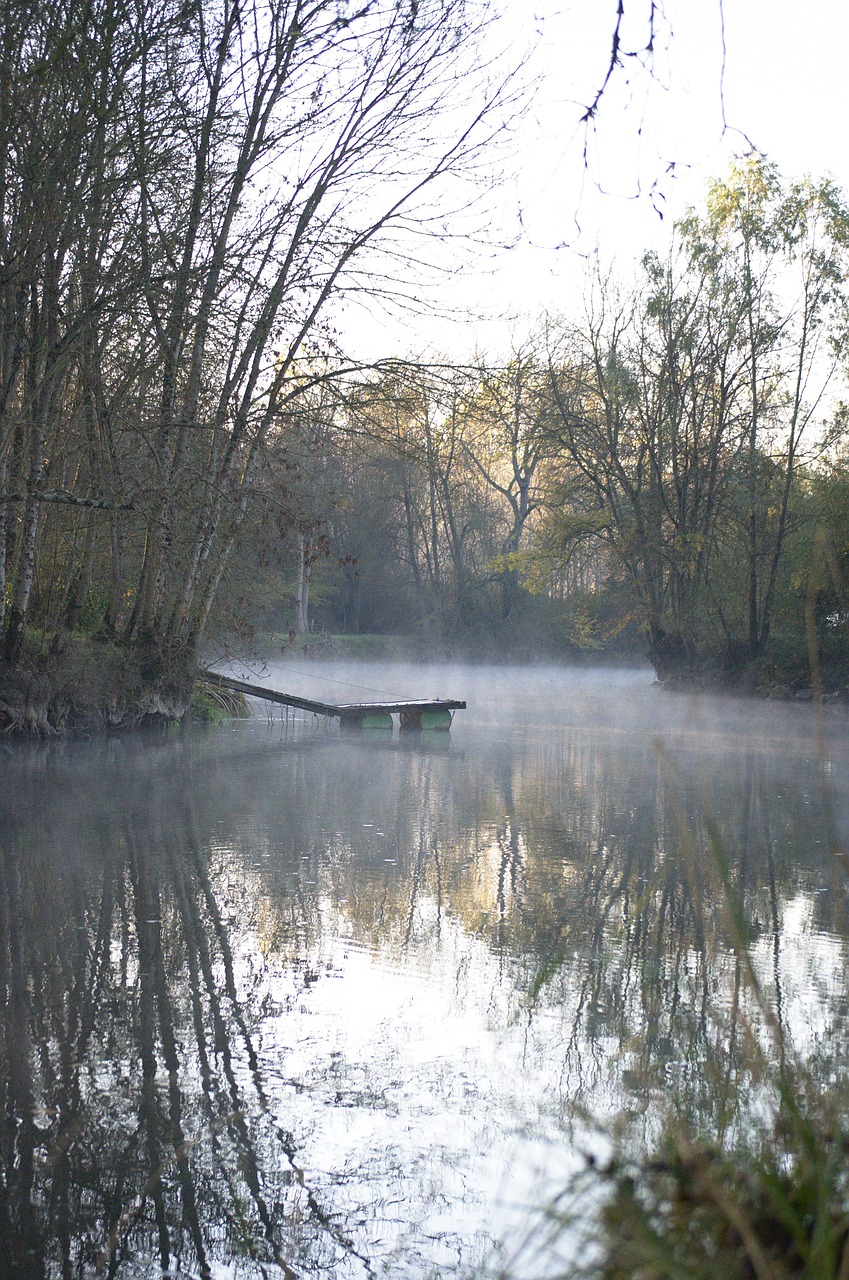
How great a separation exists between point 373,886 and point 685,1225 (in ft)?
18.6

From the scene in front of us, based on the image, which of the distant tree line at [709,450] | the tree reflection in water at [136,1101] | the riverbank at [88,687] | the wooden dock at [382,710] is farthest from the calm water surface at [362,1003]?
the distant tree line at [709,450]

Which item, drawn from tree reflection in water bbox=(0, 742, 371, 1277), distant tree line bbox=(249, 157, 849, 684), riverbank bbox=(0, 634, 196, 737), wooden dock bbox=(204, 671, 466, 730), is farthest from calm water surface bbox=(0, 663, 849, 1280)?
distant tree line bbox=(249, 157, 849, 684)

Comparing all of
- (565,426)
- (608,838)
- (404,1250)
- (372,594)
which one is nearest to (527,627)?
(372,594)

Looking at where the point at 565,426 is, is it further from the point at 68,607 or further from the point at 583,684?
the point at 68,607

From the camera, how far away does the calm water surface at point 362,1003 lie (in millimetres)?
2920

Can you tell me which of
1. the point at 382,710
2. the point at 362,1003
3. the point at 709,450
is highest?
the point at 709,450

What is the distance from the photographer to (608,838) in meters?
8.90

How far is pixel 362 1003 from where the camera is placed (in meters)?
4.73

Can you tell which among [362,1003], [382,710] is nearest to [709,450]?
[382,710]

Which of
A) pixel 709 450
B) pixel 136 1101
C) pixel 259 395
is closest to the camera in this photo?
pixel 136 1101

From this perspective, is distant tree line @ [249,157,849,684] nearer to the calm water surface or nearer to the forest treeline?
the forest treeline

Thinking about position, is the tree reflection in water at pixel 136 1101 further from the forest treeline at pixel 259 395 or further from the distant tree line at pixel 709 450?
the distant tree line at pixel 709 450

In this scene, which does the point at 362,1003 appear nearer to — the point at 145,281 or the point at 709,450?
the point at 145,281

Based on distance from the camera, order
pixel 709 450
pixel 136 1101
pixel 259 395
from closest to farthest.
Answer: pixel 136 1101
pixel 259 395
pixel 709 450
